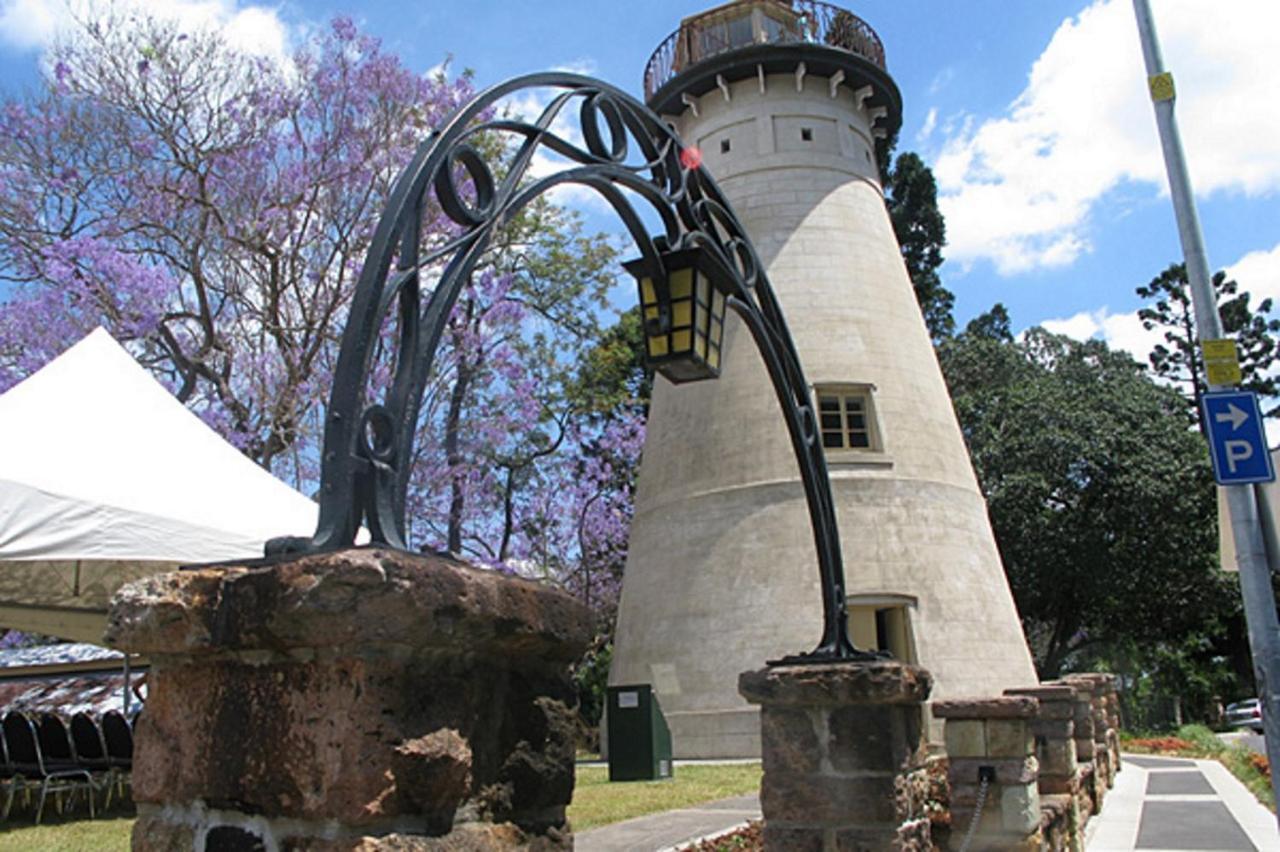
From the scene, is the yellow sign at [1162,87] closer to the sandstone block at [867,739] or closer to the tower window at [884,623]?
the sandstone block at [867,739]

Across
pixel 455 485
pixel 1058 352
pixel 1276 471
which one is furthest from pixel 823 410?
pixel 1058 352

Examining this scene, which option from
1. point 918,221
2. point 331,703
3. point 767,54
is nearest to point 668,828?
point 331,703

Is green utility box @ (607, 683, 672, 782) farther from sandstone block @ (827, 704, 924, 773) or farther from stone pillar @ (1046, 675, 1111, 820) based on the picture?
sandstone block @ (827, 704, 924, 773)

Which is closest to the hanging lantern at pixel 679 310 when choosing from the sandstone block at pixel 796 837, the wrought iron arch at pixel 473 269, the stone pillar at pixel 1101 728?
the wrought iron arch at pixel 473 269

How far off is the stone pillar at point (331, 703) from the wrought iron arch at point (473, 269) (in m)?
0.27

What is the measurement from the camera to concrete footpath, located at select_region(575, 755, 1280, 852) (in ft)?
20.1

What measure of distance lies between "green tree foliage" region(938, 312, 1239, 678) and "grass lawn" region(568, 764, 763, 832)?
13703 millimetres

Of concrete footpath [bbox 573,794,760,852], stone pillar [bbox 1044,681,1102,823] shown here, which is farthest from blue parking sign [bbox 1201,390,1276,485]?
stone pillar [bbox 1044,681,1102,823]

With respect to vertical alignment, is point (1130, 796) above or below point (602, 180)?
below

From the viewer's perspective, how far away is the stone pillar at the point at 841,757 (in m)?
4.34

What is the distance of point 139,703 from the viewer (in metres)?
8.87

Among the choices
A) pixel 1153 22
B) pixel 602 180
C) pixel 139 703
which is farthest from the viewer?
pixel 139 703

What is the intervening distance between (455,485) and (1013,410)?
16.3 meters

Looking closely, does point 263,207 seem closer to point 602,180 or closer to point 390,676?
point 602,180
